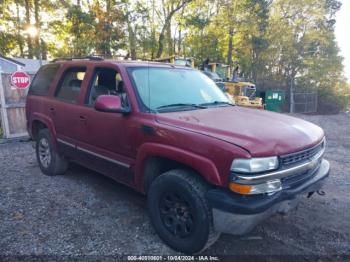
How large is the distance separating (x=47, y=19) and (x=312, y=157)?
26128mm

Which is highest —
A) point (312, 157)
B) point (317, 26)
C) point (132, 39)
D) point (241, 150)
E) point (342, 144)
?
point (317, 26)

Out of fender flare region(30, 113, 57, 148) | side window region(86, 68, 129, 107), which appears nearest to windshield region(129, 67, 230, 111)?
side window region(86, 68, 129, 107)

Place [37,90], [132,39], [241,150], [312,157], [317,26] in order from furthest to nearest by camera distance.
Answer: [317,26]
[132,39]
[37,90]
[312,157]
[241,150]

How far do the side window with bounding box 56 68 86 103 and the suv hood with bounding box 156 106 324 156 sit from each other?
5.71ft

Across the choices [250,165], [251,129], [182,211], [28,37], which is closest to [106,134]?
[182,211]

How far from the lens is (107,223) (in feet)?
11.5

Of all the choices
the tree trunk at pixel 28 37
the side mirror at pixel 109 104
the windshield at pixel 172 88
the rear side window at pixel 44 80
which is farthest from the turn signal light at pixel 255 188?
the tree trunk at pixel 28 37

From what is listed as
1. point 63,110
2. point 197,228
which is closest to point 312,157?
point 197,228

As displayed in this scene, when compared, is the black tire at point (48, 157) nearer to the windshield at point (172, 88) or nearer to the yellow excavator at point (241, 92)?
the windshield at point (172, 88)

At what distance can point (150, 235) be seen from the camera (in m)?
3.28

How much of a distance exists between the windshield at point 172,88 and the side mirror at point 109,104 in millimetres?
279

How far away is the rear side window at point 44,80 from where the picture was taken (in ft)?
16.0

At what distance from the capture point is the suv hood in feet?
8.25

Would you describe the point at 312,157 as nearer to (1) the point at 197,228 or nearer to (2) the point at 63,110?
(1) the point at 197,228
